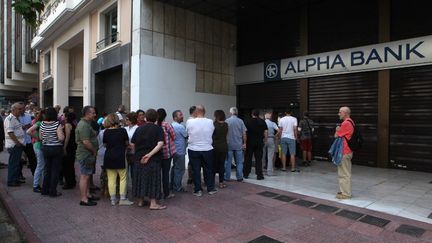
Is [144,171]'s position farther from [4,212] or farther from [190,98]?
[190,98]

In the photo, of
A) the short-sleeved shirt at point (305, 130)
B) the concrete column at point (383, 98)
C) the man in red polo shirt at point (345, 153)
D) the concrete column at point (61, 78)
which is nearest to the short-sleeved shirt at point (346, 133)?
the man in red polo shirt at point (345, 153)

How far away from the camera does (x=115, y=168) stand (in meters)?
5.12

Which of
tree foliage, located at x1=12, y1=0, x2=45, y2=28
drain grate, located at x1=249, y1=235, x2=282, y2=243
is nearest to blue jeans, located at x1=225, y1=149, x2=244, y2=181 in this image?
drain grate, located at x1=249, y1=235, x2=282, y2=243

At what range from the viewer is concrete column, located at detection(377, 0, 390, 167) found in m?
8.82

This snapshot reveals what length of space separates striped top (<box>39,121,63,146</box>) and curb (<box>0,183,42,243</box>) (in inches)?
45.8

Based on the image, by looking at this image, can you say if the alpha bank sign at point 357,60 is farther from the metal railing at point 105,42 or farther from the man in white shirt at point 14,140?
the man in white shirt at point 14,140

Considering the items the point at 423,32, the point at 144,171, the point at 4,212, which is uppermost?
the point at 423,32

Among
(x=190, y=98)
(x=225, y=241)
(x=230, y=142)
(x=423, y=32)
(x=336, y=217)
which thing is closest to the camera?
(x=225, y=241)

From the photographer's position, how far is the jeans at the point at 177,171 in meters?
6.17

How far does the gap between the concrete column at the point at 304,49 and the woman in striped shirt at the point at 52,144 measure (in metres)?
7.62

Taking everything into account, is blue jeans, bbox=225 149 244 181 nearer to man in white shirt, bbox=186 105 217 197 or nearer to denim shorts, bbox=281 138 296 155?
man in white shirt, bbox=186 105 217 197

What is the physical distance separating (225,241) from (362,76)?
745 cm

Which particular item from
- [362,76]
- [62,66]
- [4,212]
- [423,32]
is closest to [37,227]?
[4,212]

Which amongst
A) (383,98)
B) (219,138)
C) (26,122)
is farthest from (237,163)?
(26,122)
